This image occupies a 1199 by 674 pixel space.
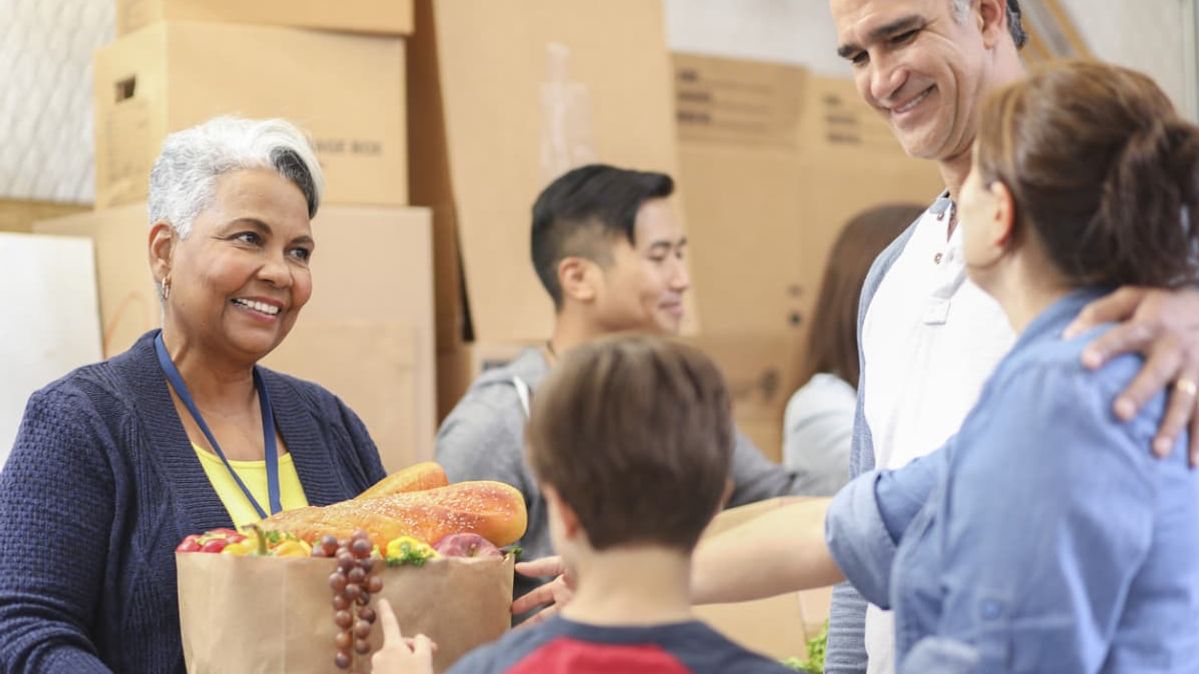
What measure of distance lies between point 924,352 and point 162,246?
1.03 m

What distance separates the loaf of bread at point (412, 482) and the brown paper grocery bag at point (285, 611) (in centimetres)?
24

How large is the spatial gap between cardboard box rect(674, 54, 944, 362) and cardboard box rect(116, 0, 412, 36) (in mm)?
1179

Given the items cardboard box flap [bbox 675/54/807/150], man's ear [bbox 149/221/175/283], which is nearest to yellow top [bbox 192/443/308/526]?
man's ear [bbox 149/221/175/283]

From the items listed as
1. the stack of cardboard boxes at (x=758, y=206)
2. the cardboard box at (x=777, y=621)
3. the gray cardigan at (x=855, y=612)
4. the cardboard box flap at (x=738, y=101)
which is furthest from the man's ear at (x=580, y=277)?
the gray cardigan at (x=855, y=612)

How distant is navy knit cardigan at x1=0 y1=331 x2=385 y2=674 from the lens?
1.63 metres

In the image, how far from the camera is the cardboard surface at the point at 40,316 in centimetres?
280

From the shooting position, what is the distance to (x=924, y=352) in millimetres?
1719

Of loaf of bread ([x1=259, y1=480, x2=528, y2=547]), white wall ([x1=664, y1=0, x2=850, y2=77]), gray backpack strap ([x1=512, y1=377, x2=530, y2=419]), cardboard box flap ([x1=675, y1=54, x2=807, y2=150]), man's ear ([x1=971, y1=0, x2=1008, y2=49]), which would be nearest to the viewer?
loaf of bread ([x1=259, y1=480, x2=528, y2=547])

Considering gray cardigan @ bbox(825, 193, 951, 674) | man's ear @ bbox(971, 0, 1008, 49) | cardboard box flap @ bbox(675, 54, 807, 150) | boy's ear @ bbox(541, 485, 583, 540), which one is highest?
cardboard box flap @ bbox(675, 54, 807, 150)

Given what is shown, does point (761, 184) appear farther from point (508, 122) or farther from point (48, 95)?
point (48, 95)

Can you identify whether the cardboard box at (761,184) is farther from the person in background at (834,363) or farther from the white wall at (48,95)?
the white wall at (48,95)

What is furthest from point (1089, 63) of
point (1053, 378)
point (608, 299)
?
point (608, 299)

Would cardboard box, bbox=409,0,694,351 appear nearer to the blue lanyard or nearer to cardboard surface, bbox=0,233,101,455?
cardboard surface, bbox=0,233,101,455

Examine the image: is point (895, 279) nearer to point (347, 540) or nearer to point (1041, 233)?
point (1041, 233)
